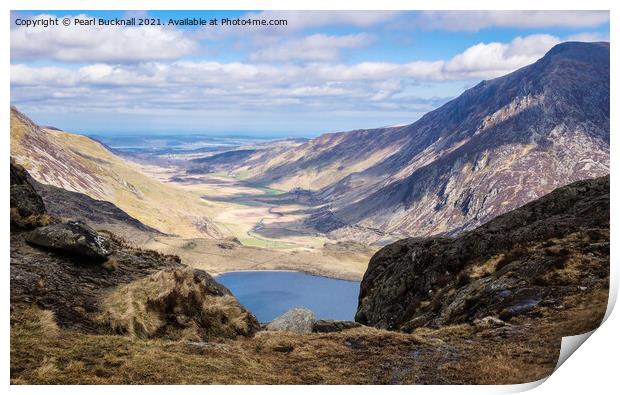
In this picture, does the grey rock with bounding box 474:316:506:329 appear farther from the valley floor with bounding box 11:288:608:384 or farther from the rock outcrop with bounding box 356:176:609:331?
the rock outcrop with bounding box 356:176:609:331

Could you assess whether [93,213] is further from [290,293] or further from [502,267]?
[502,267]

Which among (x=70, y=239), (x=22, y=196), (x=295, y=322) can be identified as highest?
(x=22, y=196)

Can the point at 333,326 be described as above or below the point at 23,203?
below

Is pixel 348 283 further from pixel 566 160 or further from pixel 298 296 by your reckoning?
pixel 566 160

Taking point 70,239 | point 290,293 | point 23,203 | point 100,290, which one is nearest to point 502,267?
point 100,290
